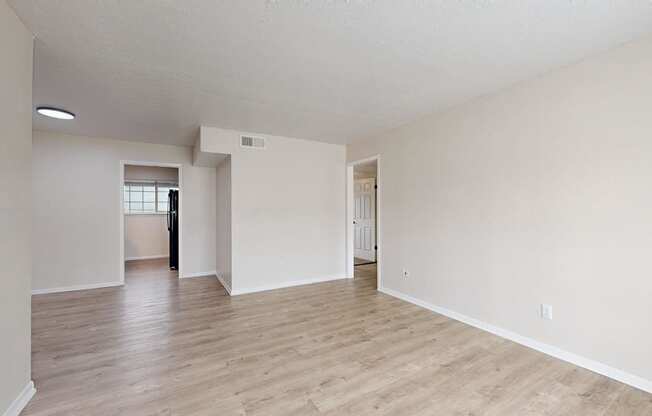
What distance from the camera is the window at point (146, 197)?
7.31 m

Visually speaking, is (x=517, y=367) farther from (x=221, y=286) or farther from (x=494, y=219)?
(x=221, y=286)

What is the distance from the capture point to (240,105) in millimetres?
3189

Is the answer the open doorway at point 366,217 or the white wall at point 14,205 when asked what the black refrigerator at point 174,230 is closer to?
the open doorway at point 366,217

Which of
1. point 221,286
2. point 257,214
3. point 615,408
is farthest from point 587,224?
point 221,286

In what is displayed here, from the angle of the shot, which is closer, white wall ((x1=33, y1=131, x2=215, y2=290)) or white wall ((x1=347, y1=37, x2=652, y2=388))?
white wall ((x1=347, y1=37, x2=652, y2=388))

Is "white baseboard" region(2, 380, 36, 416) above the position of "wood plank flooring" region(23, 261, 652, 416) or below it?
above

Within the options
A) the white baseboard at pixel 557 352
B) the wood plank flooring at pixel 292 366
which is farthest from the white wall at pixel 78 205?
the white baseboard at pixel 557 352

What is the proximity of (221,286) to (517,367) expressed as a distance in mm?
4020

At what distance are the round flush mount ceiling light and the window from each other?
4.21m

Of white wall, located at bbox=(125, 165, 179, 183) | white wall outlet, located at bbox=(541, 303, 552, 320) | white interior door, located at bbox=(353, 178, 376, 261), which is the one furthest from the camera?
white wall, located at bbox=(125, 165, 179, 183)

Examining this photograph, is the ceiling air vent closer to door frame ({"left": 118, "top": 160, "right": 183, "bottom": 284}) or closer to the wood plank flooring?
door frame ({"left": 118, "top": 160, "right": 183, "bottom": 284})

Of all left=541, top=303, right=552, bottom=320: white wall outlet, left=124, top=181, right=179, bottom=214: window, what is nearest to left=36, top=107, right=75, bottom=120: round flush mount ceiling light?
left=124, top=181, right=179, bottom=214: window

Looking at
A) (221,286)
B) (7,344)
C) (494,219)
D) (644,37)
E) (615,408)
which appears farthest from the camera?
(221,286)

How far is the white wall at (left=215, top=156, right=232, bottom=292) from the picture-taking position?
4344 millimetres
